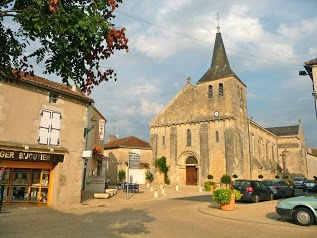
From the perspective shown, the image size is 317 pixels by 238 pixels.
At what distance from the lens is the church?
113ft

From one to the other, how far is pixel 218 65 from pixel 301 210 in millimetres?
31574

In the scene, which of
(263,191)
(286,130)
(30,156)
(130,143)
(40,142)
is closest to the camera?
(30,156)

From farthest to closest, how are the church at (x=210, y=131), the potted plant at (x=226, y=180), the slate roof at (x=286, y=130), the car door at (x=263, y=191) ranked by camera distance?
the slate roof at (x=286, y=130) < the church at (x=210, y=131) < the potted plant at (x=226, y=180) < the car door at (x=263, y=191)

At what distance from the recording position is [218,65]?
129 ft

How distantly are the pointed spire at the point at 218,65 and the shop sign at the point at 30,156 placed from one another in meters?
27.3

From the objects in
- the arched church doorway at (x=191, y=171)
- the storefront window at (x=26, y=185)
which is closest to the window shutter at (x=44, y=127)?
the storefront window at (x=26, y=185)

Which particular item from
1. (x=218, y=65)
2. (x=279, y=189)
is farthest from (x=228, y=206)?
(x=218, y=65)

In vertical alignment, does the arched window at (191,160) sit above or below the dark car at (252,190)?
above

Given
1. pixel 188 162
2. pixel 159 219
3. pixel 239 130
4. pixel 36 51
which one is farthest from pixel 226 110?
pixel 36 51

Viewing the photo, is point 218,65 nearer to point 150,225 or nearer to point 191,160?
point 191,160

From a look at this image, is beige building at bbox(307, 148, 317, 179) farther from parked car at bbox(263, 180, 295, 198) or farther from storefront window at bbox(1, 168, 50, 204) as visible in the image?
storefront window at bbox(1, 168, 50, 204)

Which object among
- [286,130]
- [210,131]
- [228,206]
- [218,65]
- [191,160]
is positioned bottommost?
[228,206]

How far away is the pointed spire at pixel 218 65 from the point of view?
37531mm

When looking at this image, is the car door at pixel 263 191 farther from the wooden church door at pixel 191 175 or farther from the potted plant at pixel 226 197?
the wooden church door at pixel 191 175
